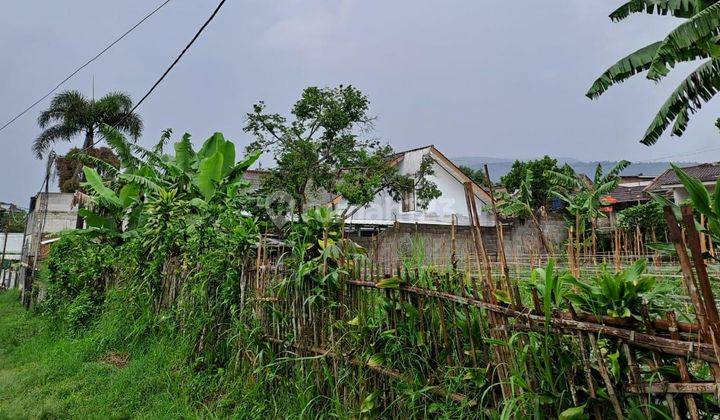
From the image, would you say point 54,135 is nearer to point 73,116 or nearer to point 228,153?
point 73,116

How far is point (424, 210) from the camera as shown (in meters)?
21.3

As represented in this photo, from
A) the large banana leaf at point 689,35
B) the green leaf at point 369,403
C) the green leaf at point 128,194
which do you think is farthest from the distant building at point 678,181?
the green leaf at point 369,403

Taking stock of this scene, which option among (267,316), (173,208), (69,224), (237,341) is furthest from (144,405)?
(69,224)


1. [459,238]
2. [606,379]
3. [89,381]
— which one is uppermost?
[459,238]

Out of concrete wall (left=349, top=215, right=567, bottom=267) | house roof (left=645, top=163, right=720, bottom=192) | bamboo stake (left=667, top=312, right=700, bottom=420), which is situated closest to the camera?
bamboo stake (left=667, top=312, right=700, bottom=420)

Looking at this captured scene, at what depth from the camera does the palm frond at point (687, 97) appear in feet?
20.9

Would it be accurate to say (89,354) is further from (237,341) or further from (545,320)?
(545,320)

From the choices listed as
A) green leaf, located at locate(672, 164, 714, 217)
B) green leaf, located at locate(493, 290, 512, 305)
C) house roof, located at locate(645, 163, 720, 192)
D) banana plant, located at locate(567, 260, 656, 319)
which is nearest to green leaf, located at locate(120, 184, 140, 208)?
green leaf, located at locate(493, 290, 512, 305)

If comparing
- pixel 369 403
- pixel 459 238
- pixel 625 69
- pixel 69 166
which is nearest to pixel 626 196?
pixel 459 238

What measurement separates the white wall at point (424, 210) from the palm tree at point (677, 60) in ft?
42.6

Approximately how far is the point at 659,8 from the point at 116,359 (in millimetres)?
9326

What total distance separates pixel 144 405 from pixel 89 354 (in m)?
2.00

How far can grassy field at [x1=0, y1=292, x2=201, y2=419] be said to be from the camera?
391 cm

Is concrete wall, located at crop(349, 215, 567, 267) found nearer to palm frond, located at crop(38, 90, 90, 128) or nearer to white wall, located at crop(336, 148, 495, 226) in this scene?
white wall, located at crop(336, 148, 495, 226)
